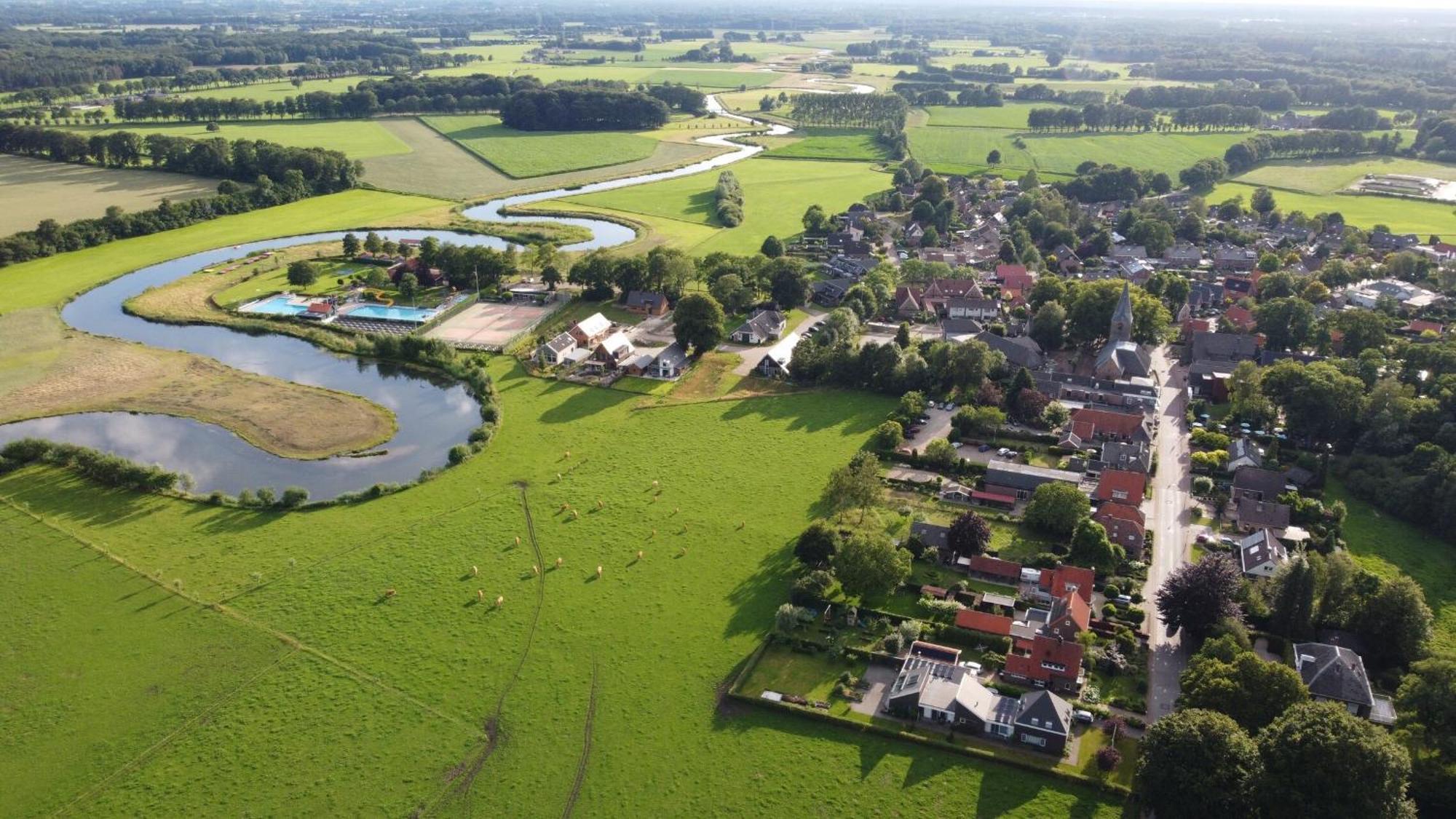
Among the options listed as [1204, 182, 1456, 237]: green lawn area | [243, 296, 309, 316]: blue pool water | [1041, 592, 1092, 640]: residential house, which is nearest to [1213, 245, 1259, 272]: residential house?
[1204, 182, 1456, 237]: green lawn area

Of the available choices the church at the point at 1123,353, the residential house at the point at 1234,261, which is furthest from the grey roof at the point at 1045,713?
the residential house at the point at 1234,261

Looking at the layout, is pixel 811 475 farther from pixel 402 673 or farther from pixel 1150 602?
pixel 402 673

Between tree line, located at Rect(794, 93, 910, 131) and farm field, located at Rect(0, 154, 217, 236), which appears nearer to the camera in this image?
farm field, located at Rect(0, 154, 217, 236)

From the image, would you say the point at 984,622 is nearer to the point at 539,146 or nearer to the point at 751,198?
the point at 751,198

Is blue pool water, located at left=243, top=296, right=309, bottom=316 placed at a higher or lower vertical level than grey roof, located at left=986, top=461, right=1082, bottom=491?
higher

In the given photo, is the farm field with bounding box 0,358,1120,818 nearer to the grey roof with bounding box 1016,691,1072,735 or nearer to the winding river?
the grey roof with bounding box 1016,691,1072,735

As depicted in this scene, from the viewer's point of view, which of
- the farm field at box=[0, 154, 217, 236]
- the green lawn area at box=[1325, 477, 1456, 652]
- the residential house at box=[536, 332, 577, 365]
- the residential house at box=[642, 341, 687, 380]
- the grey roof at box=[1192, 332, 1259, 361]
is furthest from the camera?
the farm field at box=[0, 154, 217, 236]

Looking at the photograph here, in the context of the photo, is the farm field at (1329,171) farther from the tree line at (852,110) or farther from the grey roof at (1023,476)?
the grey roof at (1023,476)

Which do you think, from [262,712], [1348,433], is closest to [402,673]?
[262,712]
